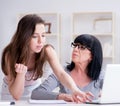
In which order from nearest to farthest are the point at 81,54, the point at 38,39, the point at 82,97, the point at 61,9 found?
the point at 82,97, the point at 38,39, the point at 81,54, the point at 61,9

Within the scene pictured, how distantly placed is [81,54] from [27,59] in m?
0.42

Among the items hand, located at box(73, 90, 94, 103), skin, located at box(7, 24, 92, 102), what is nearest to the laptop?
hand, located at box(73, 90, 94, 103)

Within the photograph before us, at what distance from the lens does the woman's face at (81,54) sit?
2223mm

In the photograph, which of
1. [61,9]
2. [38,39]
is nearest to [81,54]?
[38,39]

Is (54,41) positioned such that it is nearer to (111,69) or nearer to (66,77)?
(66,77)

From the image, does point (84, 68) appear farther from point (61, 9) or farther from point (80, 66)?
point (61, 9)

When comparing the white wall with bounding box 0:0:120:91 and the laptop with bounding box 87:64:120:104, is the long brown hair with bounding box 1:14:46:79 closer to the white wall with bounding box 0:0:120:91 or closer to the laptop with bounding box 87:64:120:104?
the laptop with bounding box 87:64:120:104

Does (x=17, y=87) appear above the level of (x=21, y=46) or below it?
below

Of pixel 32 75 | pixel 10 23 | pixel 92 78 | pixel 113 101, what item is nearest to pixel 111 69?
pixel 113 101

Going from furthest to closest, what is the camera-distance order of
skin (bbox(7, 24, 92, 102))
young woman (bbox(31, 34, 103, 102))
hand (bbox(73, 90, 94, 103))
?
1. young woman (bbox(31, 34, 103, 102))
2. skin (bbox(7, 24, 92, 102))
3. hand (bbox(73, 90, 94, 103))

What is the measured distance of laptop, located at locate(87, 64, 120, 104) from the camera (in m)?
1.54

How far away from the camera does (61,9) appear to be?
186 inches

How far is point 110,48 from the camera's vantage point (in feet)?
14.7

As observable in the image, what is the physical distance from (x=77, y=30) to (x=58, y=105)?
3.15m
